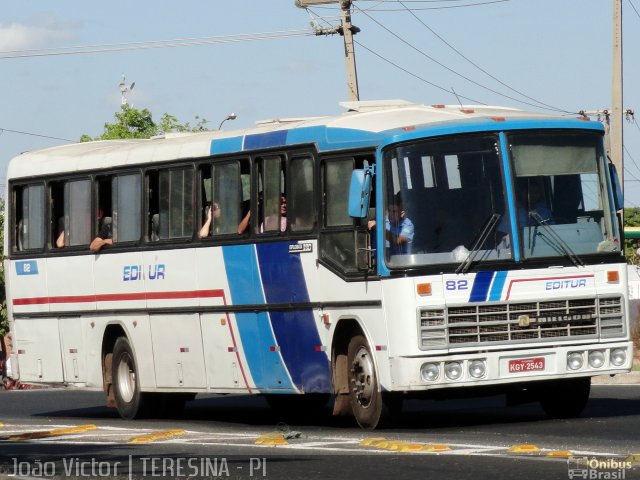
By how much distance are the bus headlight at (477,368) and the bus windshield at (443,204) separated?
97 centimetres

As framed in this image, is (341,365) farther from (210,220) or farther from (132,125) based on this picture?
(132,125)

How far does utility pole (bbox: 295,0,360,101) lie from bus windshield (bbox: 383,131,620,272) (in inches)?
701

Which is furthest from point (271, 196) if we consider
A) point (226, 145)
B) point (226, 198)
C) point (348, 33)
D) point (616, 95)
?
point (348, 33)

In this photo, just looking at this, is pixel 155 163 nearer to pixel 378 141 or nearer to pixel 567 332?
pixel 378 141

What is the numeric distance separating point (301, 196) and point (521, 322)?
2955mm

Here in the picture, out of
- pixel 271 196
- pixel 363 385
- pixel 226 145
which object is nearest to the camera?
pixel 363 385

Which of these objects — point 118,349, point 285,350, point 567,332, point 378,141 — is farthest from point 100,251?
point 567,332

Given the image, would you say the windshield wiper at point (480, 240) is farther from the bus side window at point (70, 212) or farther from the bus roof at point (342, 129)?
the bus side window at point (70, 212)

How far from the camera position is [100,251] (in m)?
21.1

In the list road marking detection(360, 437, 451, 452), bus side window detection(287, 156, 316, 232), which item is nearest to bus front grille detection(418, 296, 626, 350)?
road marking detection(360, 437, 451, 452)

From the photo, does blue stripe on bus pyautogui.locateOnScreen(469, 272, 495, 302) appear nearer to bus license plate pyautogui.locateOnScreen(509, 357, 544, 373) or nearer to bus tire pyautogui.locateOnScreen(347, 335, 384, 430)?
bus license plate pyautogui.locateOnScreen(509, 357, 544, 373)

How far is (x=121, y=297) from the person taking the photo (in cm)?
2086

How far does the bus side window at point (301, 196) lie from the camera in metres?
17.4

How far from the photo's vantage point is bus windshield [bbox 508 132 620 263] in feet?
53.1
